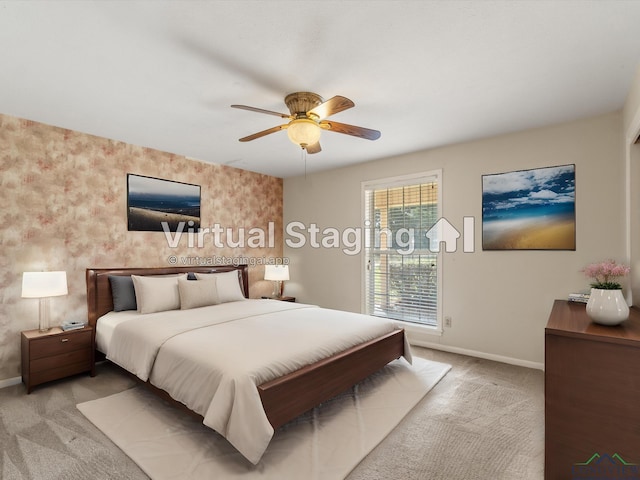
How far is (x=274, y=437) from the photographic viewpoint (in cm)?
218

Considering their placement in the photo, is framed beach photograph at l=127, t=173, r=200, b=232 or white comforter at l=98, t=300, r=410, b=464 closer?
white comforter at l=98, t=300, r=410, b=464

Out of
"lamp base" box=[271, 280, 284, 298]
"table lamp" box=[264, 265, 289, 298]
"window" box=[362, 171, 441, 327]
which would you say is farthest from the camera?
"lamp base" box=[271, 280, 284, 298]

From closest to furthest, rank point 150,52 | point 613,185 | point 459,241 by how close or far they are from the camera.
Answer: point 150,52, point 613,185, point 459,241

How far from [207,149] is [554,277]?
4040 millimetres

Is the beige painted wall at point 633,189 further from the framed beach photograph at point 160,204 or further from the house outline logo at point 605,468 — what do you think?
the framed beach photograph at point 160,204

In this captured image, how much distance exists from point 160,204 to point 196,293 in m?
1.27

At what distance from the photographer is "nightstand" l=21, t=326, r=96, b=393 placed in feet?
9.23

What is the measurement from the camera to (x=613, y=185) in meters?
2.93

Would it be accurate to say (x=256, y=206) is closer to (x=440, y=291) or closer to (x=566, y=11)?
(x=440, y=291)

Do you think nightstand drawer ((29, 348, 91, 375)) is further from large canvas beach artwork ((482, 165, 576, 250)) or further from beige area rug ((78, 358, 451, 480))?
large canvas beach artwork ((482, 165, 576, 250))

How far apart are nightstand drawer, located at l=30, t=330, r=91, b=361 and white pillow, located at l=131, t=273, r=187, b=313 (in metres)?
0.52

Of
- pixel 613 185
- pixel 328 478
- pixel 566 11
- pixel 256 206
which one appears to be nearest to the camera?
pixel 566 11

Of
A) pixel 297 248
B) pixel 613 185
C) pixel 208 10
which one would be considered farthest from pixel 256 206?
pixel 613 185

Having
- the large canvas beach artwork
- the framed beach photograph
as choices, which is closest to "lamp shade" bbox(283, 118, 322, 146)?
the large canvas beach artwork
